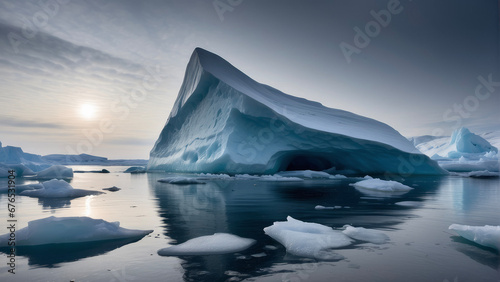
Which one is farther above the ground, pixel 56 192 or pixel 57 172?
pixel 57 172

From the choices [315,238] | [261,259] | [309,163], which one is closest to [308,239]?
[315,238]

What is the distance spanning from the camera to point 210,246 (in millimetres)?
3432

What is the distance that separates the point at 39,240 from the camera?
3.76 meters

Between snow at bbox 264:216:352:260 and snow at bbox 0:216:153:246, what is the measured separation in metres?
1.95

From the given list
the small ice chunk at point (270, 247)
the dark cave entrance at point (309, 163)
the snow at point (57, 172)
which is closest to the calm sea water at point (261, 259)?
the small ice chunk at point (270, 247)

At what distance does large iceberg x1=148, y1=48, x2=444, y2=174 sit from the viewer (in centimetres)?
1948

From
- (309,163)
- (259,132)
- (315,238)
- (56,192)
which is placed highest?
(259,132)

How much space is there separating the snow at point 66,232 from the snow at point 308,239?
1.95 metres

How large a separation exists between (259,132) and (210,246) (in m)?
17.5

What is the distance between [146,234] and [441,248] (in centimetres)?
381

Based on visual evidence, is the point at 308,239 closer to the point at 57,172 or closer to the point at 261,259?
the point at 261,259

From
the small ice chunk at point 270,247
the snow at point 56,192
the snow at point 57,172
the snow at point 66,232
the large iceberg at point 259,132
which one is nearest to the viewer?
the small ice chunk at point 270,247

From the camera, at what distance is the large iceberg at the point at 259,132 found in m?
19.5

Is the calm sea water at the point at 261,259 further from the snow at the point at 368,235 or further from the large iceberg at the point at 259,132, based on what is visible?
the large iceberg at the point at 259,132
